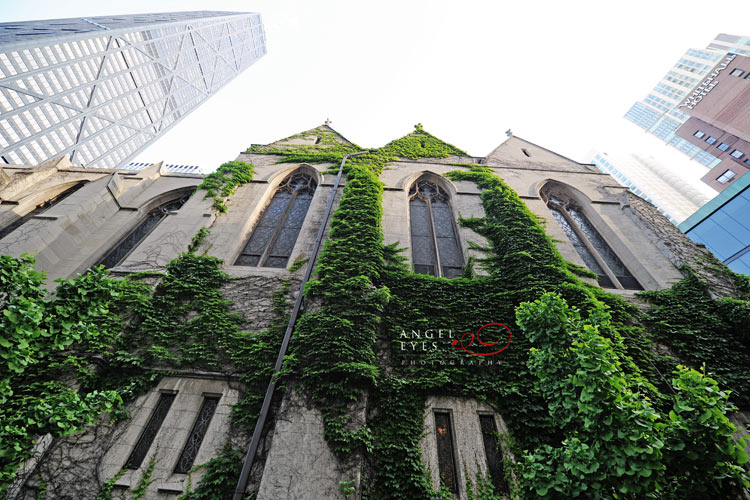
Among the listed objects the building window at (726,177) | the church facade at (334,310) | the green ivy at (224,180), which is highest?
the building window at (726,177)

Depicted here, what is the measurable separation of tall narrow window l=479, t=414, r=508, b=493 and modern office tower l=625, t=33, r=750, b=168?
6904 centimetres

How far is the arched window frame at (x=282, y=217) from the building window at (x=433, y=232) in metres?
3.83

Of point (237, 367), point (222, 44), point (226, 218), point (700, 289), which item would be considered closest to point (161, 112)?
point (222, 44)

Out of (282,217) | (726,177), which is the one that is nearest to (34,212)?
(282,217)

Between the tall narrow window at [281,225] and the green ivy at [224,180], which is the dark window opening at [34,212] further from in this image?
the tall narrow window at [281,225]

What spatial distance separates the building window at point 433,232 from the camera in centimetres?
891

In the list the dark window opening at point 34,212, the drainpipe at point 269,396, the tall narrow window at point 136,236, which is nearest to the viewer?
the drainpipe at point 269,396

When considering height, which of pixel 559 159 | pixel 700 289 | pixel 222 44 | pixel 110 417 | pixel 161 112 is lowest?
pixel 110 417

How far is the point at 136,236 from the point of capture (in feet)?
32.8

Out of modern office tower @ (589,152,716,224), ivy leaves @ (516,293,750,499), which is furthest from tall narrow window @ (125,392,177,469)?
modern office tower @ (589,152,716,224)

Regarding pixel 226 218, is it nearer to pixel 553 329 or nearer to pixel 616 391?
pixel 553 329

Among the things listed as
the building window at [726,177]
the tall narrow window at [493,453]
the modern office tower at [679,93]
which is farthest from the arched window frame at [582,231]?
the modern office tower at [679,93]

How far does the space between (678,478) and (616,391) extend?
1.02 metres

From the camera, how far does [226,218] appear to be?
31.2 ft
